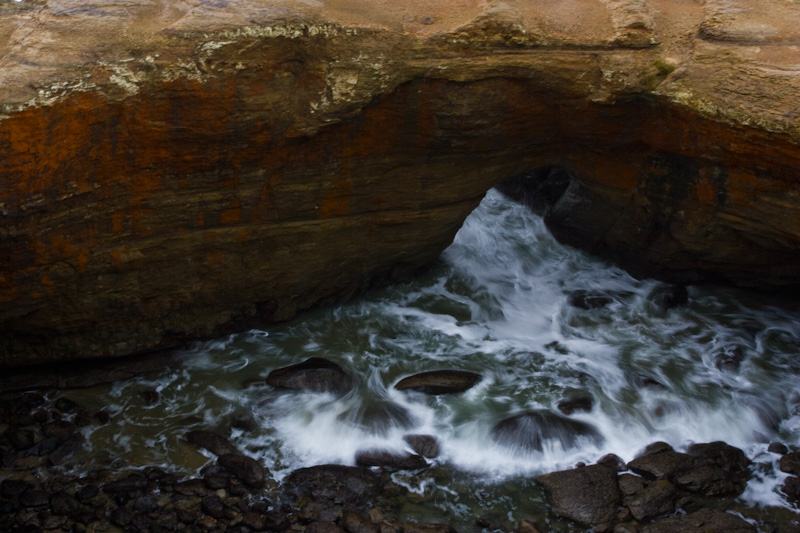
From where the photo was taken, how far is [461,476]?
5895 millimetres

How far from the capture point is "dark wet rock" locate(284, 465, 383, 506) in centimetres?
566

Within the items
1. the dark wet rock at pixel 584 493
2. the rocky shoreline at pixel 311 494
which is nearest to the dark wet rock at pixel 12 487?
the rocky shoreline at pixel 311 494

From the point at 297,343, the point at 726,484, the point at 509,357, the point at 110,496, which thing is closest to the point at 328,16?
the point at 297,343

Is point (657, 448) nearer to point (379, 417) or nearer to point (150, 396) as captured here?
point (379, 417)

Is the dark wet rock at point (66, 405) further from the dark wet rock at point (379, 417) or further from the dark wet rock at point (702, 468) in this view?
the dark wet rock at point (702, 468)

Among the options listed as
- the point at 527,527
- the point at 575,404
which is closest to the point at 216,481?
the point at 527,527

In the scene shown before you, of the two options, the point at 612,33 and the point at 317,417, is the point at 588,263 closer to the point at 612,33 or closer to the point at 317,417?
the point at 612,33

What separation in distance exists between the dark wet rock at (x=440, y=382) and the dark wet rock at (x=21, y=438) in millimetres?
2921

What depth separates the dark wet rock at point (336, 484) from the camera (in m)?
5.66

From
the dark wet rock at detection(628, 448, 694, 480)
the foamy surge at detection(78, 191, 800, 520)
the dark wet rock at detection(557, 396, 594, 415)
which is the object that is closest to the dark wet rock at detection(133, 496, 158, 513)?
the foamy surge at detection(78, 191, 800, 520)

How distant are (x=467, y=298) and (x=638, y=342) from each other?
69.8 inches

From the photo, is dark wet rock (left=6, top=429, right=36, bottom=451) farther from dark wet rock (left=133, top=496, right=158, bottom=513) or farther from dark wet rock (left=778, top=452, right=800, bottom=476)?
dark wet rock (left=778, top=452, right=800, bottom=476)

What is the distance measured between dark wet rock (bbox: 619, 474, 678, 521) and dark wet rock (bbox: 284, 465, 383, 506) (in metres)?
1.85

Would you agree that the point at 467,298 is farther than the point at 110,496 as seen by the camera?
Yes
